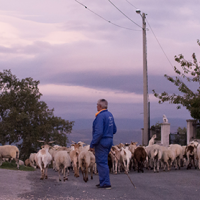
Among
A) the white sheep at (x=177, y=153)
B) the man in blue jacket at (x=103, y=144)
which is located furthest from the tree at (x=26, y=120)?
the man in blue jacket at (x=103, y=144)

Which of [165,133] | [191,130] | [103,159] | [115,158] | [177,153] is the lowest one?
[115,158]

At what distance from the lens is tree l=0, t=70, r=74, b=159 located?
36.7 m

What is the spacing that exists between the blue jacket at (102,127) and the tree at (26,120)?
2734 cm

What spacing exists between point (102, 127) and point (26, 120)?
1131 inches

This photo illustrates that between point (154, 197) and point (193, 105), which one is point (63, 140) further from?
point (154, 197)

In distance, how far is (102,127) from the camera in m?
9.33

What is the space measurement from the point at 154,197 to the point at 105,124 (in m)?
2.25

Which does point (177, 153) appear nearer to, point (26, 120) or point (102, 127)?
point (102, 127)

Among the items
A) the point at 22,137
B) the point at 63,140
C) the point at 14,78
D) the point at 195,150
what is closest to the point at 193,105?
the point at 195,150

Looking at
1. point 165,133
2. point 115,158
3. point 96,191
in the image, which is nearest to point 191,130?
point 165,133

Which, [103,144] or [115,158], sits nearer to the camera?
[103,144]

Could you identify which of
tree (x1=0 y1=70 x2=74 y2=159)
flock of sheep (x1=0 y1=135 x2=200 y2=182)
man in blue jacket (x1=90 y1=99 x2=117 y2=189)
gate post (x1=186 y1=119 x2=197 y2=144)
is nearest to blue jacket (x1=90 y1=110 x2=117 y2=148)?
man in blue jacket (x1=90 y1=99 x2=117 y2=189)

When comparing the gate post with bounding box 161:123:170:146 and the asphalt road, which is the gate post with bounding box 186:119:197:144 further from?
the asphalt road

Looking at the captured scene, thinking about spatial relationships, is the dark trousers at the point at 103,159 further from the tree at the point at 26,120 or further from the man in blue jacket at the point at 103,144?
the tree at the point at 26,120
